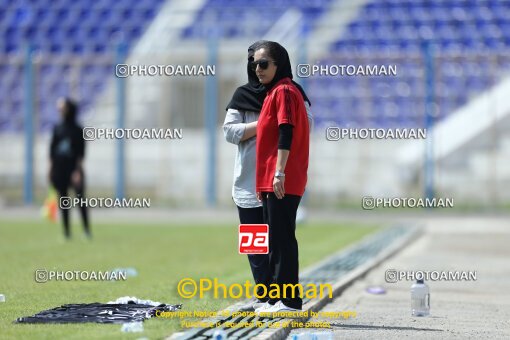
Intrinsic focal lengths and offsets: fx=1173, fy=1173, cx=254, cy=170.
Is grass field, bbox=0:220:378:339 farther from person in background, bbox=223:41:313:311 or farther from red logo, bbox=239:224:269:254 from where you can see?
red logo, bbox=239:224:269:254

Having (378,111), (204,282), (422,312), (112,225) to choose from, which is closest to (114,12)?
(378,111)

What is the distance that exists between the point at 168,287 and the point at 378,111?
17.1 meters

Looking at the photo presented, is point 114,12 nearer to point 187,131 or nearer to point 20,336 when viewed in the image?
point 187,131

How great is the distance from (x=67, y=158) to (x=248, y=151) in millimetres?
8561

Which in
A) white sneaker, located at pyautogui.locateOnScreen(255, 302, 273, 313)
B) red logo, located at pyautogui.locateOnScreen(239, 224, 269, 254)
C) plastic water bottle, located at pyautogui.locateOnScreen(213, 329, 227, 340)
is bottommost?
white sneaker, located at pyautogui.locateOnScreen(255, 302, 273, 313)

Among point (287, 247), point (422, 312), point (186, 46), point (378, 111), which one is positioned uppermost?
point (186, 46)

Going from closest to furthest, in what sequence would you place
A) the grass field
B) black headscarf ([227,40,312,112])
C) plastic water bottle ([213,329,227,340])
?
1. plastic water bottle ([213,329,227,340])
2. the grass field
3. black headscarf ([227,40,312,112])

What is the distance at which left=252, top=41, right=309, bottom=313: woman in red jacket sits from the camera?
7.59 metres

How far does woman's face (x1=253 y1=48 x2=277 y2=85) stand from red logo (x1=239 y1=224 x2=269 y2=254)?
968 millimetres

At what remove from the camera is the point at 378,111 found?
2636cm

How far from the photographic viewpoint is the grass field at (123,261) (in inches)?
280

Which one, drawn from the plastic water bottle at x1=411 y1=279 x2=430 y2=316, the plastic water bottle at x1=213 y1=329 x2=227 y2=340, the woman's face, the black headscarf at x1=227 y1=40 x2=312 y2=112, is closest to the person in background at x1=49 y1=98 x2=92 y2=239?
the black headscarf at x1=227 y1=40 x2=312 y2=112

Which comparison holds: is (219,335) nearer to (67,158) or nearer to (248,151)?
(248,151)

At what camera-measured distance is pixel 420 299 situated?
8.36 meters
